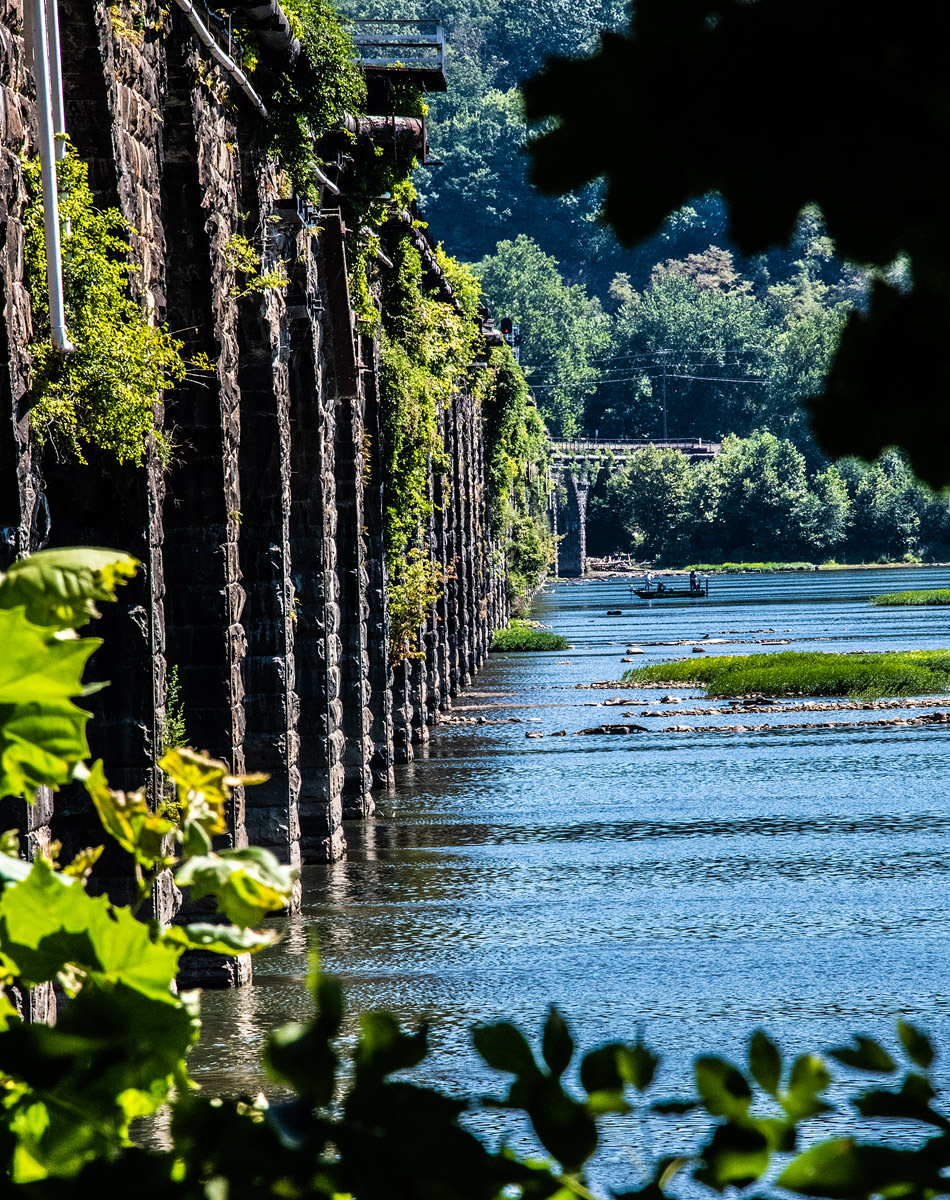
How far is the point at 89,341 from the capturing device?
7.06 m

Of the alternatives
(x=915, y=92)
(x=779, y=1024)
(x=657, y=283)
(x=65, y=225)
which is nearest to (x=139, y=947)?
(x=915, y=92)

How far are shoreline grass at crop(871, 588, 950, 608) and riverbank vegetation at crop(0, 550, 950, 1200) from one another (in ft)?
189

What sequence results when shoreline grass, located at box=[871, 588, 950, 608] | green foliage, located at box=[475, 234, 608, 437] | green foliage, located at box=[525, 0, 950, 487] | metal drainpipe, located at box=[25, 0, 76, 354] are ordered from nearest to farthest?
green foliage, located at box=[525, 0, 950, 487] → metal drainpipe, located at box=[25, 0, 76, 354] → shoreline grass, located at box=[871, 588, 950, 608] → green foliage, located at box=[475, 234, 608, 437]

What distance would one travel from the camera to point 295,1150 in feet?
4.51

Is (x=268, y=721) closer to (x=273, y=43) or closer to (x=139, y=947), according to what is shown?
(x=273, y=43)

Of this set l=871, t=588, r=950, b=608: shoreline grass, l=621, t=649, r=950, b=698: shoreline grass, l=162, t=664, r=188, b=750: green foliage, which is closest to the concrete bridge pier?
l=871, t=588, r=950, b=608: shoreline grass

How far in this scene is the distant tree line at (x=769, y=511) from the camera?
111750 millimetres

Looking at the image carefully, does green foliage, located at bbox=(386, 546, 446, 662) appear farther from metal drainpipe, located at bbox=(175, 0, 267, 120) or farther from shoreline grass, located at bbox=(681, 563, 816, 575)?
shoreline grass, located at bbox=(681, 563, 816, 575)

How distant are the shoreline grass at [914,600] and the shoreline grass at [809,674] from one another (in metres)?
24.6

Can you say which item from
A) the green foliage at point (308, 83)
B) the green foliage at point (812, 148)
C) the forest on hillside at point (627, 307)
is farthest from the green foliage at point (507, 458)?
the forest on hillside at point (627, 307)

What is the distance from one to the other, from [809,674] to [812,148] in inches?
1180

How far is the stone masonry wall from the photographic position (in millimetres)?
7637

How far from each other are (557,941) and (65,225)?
6366 millimetres

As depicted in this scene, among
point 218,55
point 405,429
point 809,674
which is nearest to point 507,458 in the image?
point 809,674
